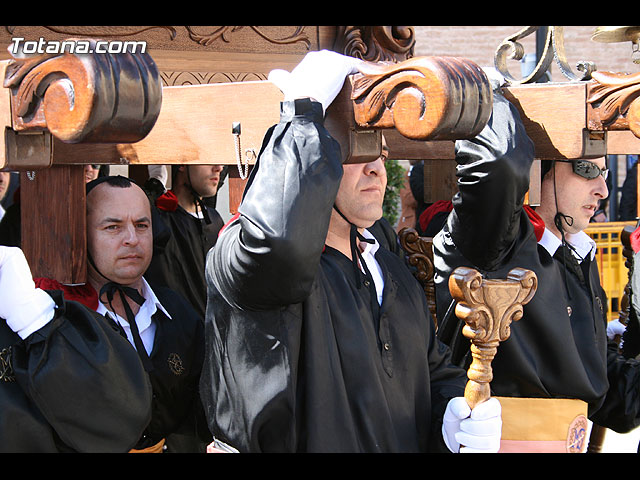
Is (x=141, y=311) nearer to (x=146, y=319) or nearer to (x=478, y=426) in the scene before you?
(x=146, y=319)

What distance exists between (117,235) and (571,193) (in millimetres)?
1718

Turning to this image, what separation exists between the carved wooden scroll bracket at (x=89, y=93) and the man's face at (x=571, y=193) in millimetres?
2194

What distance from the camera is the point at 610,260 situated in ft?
24.2

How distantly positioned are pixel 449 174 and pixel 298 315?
236 cm

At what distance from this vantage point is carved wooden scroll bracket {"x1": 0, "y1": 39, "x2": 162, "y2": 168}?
1.35 metres

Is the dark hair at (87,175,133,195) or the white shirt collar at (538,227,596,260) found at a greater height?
the dark hair at (87,175,133,195)

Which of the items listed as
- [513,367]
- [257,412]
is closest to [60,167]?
[257,412]

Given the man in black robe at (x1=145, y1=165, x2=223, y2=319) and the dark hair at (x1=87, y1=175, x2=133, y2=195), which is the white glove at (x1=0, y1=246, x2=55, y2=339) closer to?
the dark hair at (x1=87, y1=175, x2=133, y2=195)

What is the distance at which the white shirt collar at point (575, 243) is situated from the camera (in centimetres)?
328

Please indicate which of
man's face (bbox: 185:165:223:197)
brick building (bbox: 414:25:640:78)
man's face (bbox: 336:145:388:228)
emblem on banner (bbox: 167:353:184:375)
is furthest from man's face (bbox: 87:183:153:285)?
brick building (bbox: 414:25:640:78)

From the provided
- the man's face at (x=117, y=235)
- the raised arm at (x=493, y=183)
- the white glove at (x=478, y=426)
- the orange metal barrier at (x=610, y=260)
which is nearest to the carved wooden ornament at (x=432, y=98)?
the raised arm at (x=493, y=183)

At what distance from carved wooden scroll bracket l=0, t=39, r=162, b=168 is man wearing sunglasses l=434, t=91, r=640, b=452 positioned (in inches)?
44.1

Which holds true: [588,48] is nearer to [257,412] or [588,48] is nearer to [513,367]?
[513,367]

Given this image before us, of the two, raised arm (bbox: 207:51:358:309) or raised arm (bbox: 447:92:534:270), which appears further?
raised arm (bbox: 447:92:534:270)
